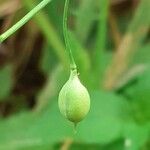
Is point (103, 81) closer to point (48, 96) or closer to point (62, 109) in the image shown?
point (48, 96)

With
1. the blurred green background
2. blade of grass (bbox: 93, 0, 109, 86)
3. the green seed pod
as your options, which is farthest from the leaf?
the green seed pod

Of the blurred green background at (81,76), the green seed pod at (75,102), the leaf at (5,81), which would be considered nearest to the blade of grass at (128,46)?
the blurred green background at (81,76)

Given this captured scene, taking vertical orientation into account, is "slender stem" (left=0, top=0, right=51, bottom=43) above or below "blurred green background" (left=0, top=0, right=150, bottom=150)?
below

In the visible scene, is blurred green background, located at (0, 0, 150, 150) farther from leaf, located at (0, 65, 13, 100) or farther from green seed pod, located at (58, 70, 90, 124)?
green seed pod, located at (58, 70, 90, 124)

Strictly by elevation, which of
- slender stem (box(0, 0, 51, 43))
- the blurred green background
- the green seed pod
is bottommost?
the green seed pod

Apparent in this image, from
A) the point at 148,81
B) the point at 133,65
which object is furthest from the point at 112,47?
the point at 148,81

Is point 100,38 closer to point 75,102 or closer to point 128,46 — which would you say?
point 128,46

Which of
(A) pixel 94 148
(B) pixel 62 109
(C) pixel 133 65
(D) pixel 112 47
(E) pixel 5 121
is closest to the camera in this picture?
(B) pixel 62 109
